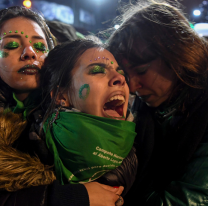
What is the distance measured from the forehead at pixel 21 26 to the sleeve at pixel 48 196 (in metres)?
1.07

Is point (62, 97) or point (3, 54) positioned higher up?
point (3, 54)

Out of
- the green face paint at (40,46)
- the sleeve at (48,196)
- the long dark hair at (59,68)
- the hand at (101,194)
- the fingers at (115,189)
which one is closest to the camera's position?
the sleeve at (48,196)

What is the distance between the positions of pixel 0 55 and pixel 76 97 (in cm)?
65

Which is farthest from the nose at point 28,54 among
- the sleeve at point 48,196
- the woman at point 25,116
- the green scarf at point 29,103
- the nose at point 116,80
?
the sleeve at point 48,196

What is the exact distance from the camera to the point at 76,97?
3.74ft

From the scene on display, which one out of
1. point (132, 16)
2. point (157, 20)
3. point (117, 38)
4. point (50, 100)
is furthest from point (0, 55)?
point (157, 20)

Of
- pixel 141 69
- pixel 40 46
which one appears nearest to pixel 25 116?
pixel 40 46

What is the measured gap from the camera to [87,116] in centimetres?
104

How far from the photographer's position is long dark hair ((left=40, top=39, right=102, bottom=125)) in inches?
46.5

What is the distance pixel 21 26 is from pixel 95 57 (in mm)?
624

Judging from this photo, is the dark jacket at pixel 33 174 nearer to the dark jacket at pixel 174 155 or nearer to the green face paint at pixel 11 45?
the dark jacket at pixel 174 155

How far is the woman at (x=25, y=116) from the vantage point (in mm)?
886

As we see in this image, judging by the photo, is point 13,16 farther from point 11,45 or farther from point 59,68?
point 59,68

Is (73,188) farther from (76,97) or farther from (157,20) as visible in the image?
(157,20)
